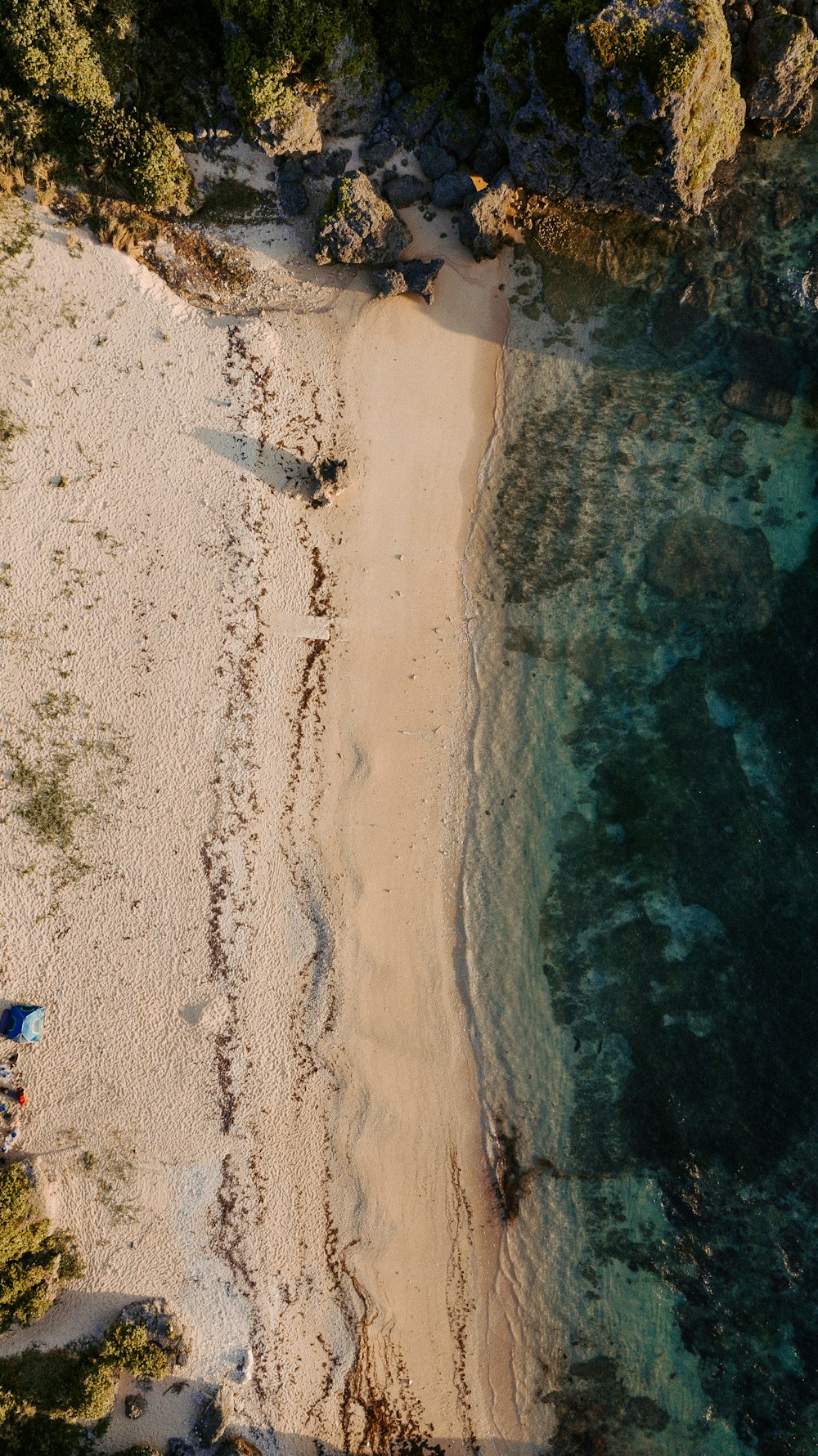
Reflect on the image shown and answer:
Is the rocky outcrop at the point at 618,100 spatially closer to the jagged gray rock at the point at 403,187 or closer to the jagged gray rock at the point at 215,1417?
the jagged gray rock at the point at 403,187

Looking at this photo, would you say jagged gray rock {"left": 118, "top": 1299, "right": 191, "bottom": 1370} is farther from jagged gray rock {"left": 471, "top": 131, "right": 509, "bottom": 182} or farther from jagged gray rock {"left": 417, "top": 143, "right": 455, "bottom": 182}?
jagged gray rock {"left": 471, "top": 131, "right": 509, "bottom": 182}

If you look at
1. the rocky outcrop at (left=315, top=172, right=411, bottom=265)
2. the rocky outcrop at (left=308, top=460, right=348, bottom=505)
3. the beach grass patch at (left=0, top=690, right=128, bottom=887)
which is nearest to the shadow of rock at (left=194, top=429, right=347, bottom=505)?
the rocky outcrop at (left=308, top=460, right=348, bottom=505)

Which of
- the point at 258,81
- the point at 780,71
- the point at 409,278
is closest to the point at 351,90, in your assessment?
the point at 258,81

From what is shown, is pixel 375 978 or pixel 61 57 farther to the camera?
pixel 375 978

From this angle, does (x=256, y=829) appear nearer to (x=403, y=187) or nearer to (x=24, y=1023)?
(x=24, y=1023)

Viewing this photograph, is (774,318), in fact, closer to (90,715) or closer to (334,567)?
(334,567)

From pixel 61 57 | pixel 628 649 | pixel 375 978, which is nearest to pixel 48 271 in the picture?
pixel 61 57
